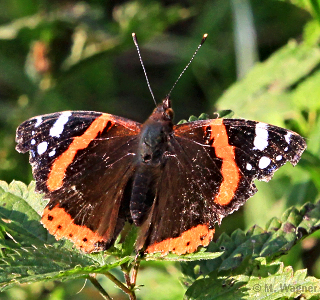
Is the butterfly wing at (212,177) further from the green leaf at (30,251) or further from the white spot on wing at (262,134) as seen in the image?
the green leaf at (30,251)

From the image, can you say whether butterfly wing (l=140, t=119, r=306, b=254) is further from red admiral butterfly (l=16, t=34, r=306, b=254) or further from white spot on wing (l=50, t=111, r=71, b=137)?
white spot on wing (l=50, t=111, r=71, b=137)

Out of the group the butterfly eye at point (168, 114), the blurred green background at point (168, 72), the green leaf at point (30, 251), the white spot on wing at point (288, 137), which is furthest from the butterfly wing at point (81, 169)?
the blurred green background at point (168, 72)

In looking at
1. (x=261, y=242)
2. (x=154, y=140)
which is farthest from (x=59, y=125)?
(x=261, y=242)

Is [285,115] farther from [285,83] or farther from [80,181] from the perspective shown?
[80,181]

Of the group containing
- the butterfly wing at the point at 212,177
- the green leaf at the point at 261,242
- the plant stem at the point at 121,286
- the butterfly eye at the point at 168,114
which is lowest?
the green leaf at the point at 261,242

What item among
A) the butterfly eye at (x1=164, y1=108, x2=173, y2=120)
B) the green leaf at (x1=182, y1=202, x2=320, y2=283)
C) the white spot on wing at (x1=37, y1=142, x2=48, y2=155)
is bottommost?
the green leaf at (x1=182, y1=202, x2=320, y2=283)

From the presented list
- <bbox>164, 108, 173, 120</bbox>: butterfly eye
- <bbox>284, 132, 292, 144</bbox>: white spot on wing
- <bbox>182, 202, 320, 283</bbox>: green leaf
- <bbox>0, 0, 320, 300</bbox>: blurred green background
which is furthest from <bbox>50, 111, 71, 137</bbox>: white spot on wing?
<bbox>0, 0, 320, 300</bbox>: blurred green background
